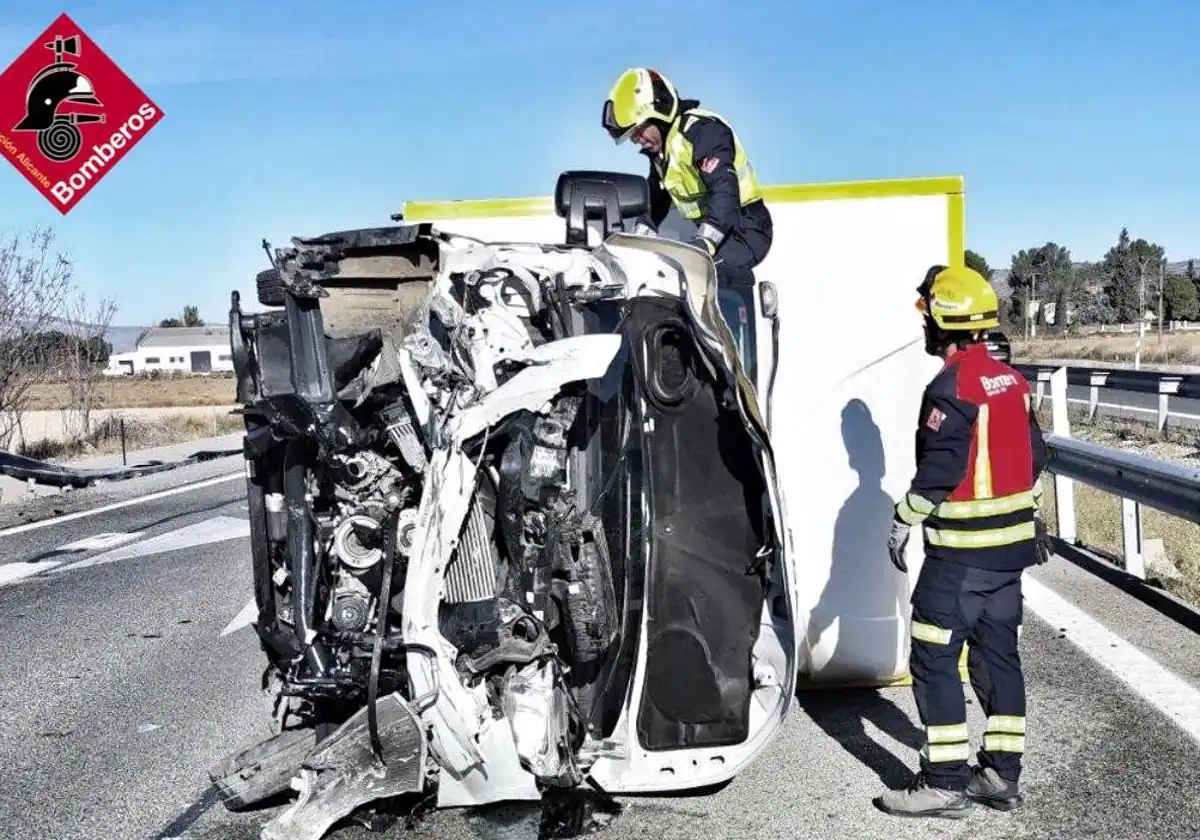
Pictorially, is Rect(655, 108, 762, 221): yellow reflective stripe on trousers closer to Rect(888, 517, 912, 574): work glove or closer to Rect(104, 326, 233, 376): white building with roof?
Rect(888, 517, 912, 574): work glove

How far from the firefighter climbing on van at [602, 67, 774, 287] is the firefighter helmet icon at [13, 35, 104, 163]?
11.2 meters

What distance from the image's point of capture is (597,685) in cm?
435

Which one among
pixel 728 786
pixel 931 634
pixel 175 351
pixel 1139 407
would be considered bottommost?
pixel 1139 407

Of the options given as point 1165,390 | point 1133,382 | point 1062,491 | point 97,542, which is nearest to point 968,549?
point 1062,491

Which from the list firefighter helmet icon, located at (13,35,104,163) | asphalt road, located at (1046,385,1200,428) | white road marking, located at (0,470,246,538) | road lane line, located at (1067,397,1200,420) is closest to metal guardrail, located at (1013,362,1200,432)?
road lane line, located at (1067,397,1200,420)

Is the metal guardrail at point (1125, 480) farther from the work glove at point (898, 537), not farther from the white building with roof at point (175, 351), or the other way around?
the white building with roof at point (175, 351)

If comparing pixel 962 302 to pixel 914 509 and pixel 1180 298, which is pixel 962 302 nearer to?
pixel 914 509

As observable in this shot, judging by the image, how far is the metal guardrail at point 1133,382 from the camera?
17172mm

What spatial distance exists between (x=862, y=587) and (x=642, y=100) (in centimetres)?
236

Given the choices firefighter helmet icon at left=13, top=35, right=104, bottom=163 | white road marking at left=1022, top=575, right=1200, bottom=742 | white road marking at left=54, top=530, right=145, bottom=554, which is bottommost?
white road marking at left=1022, top=575, right=1200, bottom=742

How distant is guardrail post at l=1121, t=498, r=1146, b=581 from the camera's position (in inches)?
307

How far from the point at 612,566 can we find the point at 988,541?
1343mm

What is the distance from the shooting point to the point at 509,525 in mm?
4289

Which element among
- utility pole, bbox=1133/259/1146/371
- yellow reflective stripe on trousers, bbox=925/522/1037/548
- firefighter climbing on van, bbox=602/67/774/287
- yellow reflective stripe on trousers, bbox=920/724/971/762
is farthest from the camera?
utility pole, bbox=1133/259/1146/371
